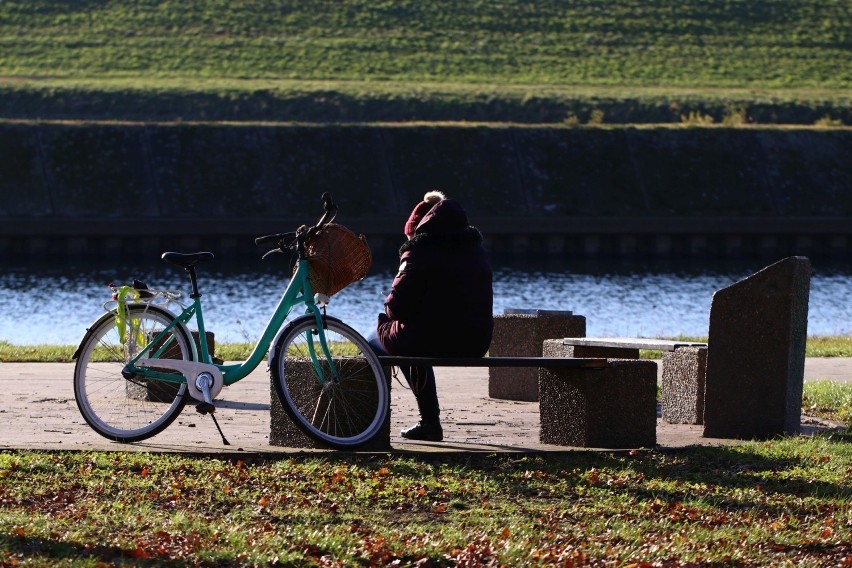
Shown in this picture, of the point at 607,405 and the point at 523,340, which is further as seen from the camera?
the point at 523,340

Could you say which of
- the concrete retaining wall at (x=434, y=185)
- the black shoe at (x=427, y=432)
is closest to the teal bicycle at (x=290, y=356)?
the black shoe at (x=427, y=432)

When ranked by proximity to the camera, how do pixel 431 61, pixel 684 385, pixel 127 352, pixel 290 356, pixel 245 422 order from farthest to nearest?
pixel 431 61 < pixel 684 385 < pixel 245 422 < pixel 290 356 < pixel 127 352

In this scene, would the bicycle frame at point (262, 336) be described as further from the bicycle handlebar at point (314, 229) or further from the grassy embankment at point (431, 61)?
the grassy embankment at point (431, 61)

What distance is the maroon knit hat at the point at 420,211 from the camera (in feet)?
30.4

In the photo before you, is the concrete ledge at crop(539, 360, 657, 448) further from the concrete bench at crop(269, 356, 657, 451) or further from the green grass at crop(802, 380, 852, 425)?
the green grass at crop(802, 380, 852, 425)

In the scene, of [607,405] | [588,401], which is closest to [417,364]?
[588,401]

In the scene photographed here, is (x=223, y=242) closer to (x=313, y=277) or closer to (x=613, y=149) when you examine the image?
(x=613, y=149)

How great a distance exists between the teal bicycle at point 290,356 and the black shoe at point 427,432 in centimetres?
77

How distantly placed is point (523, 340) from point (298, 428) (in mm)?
4003

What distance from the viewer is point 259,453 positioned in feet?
27.2

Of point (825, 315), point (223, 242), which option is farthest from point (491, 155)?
point (825, 315)

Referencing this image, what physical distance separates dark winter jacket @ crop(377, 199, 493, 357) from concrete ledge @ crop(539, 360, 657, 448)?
0.60 m

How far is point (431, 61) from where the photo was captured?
244 ft

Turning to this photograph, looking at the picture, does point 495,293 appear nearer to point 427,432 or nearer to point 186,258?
point 427,432
